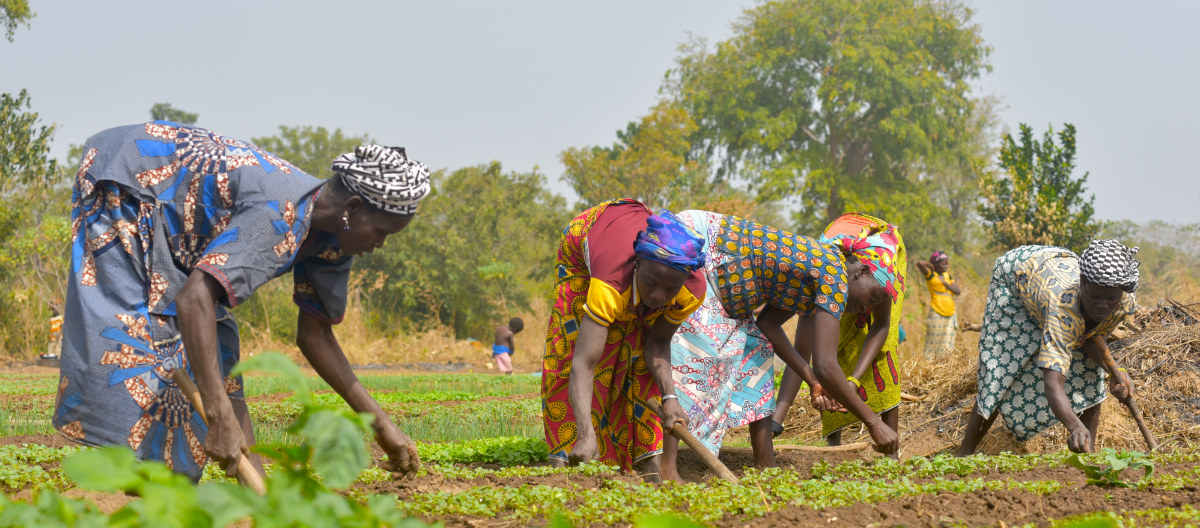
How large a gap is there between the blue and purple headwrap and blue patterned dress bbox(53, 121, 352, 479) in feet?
4.96

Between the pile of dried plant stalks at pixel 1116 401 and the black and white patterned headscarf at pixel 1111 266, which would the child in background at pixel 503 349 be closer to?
the pile of dried plant stalks at pixel 1116 401

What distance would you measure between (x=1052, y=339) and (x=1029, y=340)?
1.93 ft

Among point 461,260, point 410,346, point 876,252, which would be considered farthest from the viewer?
point 461,260

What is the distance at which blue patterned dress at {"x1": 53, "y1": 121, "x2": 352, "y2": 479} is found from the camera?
119 inches

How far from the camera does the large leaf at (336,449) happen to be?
185cm

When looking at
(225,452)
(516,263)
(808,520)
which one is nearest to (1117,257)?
(808,520)

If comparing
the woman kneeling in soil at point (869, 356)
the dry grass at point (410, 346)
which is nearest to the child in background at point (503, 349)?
the dry grass at point (410, 346)

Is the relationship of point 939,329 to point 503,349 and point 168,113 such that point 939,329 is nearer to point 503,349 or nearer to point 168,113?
point 503,349

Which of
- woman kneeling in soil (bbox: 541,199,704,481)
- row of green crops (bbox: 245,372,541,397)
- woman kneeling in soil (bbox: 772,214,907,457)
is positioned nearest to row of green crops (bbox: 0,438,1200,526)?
woman kneeling in soil (bbox: 541,199,704,481)

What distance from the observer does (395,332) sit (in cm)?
2150

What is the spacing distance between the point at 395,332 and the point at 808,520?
61.9 feet

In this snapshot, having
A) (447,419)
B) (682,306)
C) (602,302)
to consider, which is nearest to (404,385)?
(447,419)

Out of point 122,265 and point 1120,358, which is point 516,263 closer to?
point 1120,358

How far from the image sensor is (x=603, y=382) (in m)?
5.05
